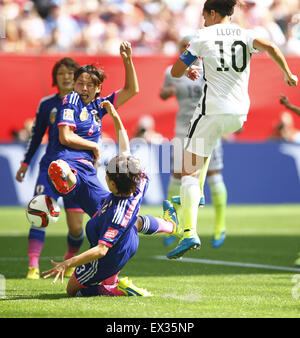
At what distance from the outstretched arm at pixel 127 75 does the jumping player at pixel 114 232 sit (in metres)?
0.54

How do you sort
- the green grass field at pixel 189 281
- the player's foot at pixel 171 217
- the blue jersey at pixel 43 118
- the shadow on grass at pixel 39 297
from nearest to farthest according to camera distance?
the green grass field at pixel 189 281 < the shadow on grass at pixel 39 297 < the player's foot at pixel 171 217 < the blue jersey at pixel 43 118

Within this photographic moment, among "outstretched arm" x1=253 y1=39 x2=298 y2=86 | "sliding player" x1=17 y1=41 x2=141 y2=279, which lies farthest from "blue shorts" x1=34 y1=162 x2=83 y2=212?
"outstretched arm" x1=253 y1=39 x2=298 y2=86

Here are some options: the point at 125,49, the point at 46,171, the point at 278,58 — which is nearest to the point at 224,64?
the point at 278,58

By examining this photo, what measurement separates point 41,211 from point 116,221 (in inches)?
53.5

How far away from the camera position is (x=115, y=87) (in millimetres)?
15938

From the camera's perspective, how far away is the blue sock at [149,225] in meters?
6.32

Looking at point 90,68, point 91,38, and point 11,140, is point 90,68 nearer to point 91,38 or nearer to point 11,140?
point 11,140

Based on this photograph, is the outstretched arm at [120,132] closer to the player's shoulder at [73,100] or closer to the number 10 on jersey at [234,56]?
the player's shoulder at [73,100]

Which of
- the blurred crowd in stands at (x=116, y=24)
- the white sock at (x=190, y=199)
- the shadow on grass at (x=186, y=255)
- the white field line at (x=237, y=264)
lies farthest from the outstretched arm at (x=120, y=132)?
the blurred crowd in stands at (x=116, y=24)

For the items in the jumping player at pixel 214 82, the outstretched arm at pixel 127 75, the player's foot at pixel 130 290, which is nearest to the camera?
the player's foot at pixel 130 290

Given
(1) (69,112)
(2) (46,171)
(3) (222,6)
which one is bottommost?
(2) (46,171)

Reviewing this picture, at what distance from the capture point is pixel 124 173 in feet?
18.1

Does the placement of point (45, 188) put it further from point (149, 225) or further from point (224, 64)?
point (224, 64)
